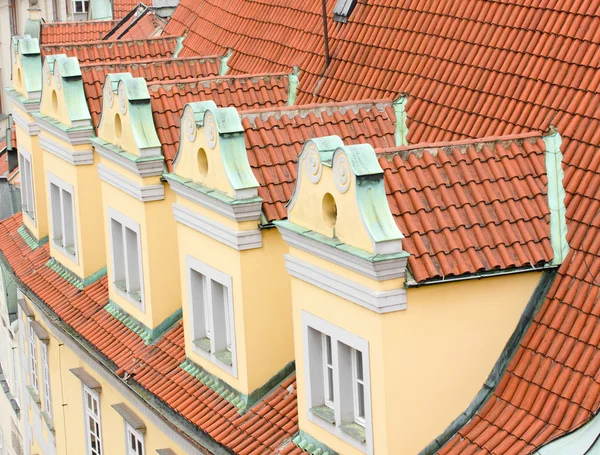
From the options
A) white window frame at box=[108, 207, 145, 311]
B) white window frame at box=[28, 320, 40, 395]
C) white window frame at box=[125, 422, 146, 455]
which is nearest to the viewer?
white window frame at box=[108, 207, 145, 311]

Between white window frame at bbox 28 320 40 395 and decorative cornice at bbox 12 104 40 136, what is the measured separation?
12.8 feet

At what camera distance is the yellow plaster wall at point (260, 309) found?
54.9 ft

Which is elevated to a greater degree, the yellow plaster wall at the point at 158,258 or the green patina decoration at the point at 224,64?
the green patina decoration at the point at 224,64

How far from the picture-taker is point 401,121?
1788cm

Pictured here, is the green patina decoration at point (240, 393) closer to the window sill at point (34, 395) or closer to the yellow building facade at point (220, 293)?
the yellow building facade at point (220, 293)

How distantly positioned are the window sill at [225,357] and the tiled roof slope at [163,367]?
45cm

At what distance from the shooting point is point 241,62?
22891 millimetres

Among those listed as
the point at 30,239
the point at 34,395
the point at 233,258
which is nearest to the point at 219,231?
the point at 233,258

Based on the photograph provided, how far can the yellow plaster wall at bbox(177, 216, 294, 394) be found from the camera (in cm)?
1672

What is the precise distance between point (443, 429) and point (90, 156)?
1046 cm

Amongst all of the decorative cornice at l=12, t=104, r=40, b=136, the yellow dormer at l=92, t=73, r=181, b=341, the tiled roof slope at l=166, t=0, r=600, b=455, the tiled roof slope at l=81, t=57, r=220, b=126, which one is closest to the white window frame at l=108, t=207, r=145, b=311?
the yellow dormer at l=92, t=73, r=181, b=341

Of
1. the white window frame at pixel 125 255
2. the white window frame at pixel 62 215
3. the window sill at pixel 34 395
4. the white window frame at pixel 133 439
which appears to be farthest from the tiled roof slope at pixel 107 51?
the window sill at pixel 34 395

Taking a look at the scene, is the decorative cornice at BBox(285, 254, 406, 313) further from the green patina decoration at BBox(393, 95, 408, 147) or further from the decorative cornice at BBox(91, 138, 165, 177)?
the decorative cornice at BBox(91, 138, 165, 177)

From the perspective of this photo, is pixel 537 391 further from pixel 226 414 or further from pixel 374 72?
pixel 374 72
